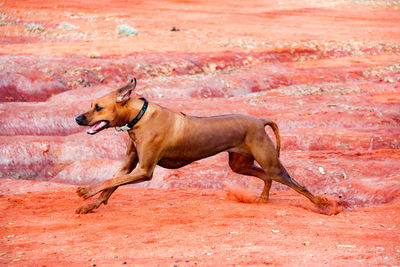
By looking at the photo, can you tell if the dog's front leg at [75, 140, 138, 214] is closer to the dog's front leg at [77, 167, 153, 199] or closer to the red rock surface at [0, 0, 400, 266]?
the red rock surface at [0, 0, 400, 266]

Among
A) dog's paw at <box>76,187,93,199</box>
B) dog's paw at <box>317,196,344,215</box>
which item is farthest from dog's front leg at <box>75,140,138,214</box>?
dog's paw at <box>317,196,344,215</box>

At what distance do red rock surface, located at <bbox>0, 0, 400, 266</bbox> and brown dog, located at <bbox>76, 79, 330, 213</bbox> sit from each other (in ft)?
1.45

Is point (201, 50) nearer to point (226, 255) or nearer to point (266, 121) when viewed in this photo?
point (266, 121)

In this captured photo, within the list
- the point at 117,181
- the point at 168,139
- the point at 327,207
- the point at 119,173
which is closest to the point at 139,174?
the point at 117,181

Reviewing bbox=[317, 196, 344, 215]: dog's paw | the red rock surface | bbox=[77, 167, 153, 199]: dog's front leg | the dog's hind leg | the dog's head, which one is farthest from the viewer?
bbox=[317, 196, 344, 215]: dog's paw

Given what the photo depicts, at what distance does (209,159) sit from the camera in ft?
37.1

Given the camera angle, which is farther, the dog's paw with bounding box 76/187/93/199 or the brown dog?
the dog's paw with bounding box 76/187/93/199

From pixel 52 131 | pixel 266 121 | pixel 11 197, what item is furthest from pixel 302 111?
pixel 11 197

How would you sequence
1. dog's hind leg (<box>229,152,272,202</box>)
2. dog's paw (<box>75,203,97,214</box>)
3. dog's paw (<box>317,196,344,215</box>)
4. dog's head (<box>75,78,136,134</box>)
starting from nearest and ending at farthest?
dog's head (<box>75,78,136,134</box>) → dog's paw (<box>75,203,97,214</box>) → dog's hind leg (<box>229,152,272,202</box>) → dog's paw (<box>317,196,344,215</box>)

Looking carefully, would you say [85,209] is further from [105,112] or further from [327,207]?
[327,207]

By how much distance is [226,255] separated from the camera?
530 centimetres

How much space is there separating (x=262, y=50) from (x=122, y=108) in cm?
1762

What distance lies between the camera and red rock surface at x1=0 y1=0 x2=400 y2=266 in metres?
5.81

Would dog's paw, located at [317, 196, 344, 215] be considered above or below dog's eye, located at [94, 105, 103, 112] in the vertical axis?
below
